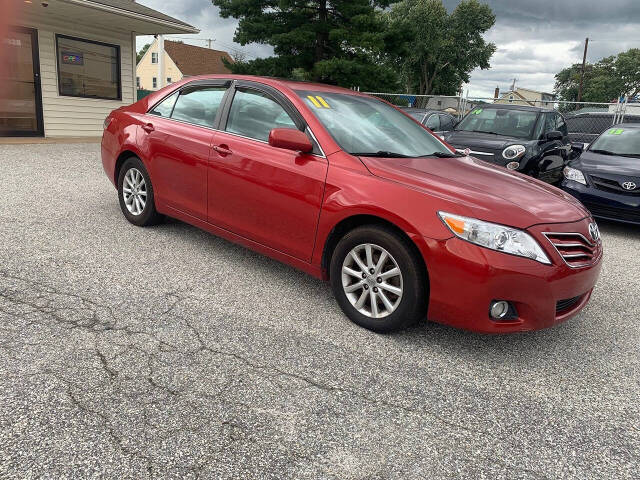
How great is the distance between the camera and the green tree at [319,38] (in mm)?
16469

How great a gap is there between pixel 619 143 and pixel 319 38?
12133mm

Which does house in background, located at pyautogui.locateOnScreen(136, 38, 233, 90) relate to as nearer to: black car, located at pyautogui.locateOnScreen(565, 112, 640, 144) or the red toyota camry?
black car, located at pyautogui.locateOnScreen(565, 112, 640, 144)

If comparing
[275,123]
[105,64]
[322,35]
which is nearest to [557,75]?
[322,35]

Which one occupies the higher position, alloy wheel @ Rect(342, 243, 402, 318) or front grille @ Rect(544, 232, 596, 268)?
front grille @ Rect(544, 232, 596, 268)

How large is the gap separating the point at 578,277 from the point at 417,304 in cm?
100

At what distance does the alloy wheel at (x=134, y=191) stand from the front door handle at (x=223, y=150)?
46.2 inches

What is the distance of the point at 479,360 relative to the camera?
316 centimetres

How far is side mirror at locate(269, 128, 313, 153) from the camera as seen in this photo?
3.54 metres

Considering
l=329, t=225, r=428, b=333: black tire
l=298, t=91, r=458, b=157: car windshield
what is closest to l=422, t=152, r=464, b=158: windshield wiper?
l=298, t=91, r=458, b=157: car windshield

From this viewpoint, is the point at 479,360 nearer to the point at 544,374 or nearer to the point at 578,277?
the point at 544,374

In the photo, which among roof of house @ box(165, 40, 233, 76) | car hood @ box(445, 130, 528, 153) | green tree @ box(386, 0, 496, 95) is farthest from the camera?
roof of house @ box(165, 40, 233, 76)

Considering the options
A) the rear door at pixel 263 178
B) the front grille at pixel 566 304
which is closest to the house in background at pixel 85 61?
the rear door at pixel 263 178

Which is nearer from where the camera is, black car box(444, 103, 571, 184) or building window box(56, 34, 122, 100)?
black car box(444, 103, 571, 184)

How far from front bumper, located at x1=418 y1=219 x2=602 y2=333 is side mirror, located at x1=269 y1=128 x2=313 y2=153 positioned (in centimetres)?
116
